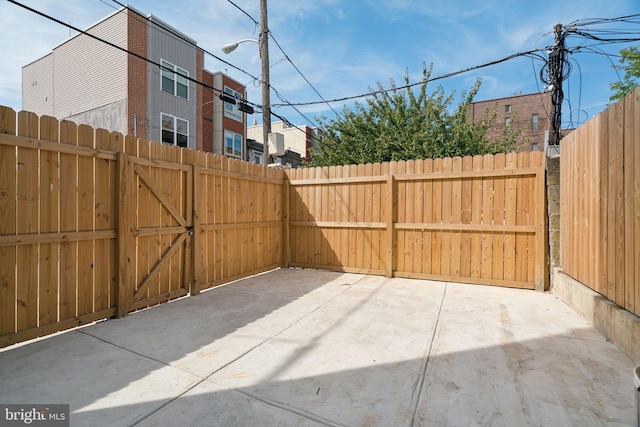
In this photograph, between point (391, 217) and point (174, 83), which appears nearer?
point (391, 217)

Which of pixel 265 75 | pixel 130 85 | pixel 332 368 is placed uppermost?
pixel 130 85

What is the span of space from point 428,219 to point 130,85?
38.5 feet

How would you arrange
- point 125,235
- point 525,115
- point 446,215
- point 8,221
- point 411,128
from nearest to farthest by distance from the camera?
point 8,221 → point 125,235 → point 446,215 → point 411,128 → point 525,115

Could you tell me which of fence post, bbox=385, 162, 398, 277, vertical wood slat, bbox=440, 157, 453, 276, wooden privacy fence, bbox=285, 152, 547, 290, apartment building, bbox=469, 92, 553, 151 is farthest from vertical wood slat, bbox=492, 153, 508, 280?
apartment building, bbox=469, 92, 553, 151

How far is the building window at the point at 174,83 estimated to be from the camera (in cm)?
1236

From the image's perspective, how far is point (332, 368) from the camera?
2.32 m

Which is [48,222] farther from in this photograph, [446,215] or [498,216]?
[498,216]

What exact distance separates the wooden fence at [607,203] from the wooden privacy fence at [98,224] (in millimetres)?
4833

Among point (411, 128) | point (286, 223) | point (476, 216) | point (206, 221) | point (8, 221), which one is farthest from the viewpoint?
point (411, 128)

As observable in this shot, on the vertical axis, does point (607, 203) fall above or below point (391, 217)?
above

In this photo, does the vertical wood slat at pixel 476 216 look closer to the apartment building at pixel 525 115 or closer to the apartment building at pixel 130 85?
the apartment building at pixel 130 85

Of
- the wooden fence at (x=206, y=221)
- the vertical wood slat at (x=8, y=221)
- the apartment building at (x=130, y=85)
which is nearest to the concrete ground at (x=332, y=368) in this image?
the vertical wood slat at (x=8, y=221)

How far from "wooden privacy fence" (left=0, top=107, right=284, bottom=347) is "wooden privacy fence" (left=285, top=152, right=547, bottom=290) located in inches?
73.6

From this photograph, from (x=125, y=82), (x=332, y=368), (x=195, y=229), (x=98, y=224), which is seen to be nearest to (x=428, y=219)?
(x=332, y=368)
